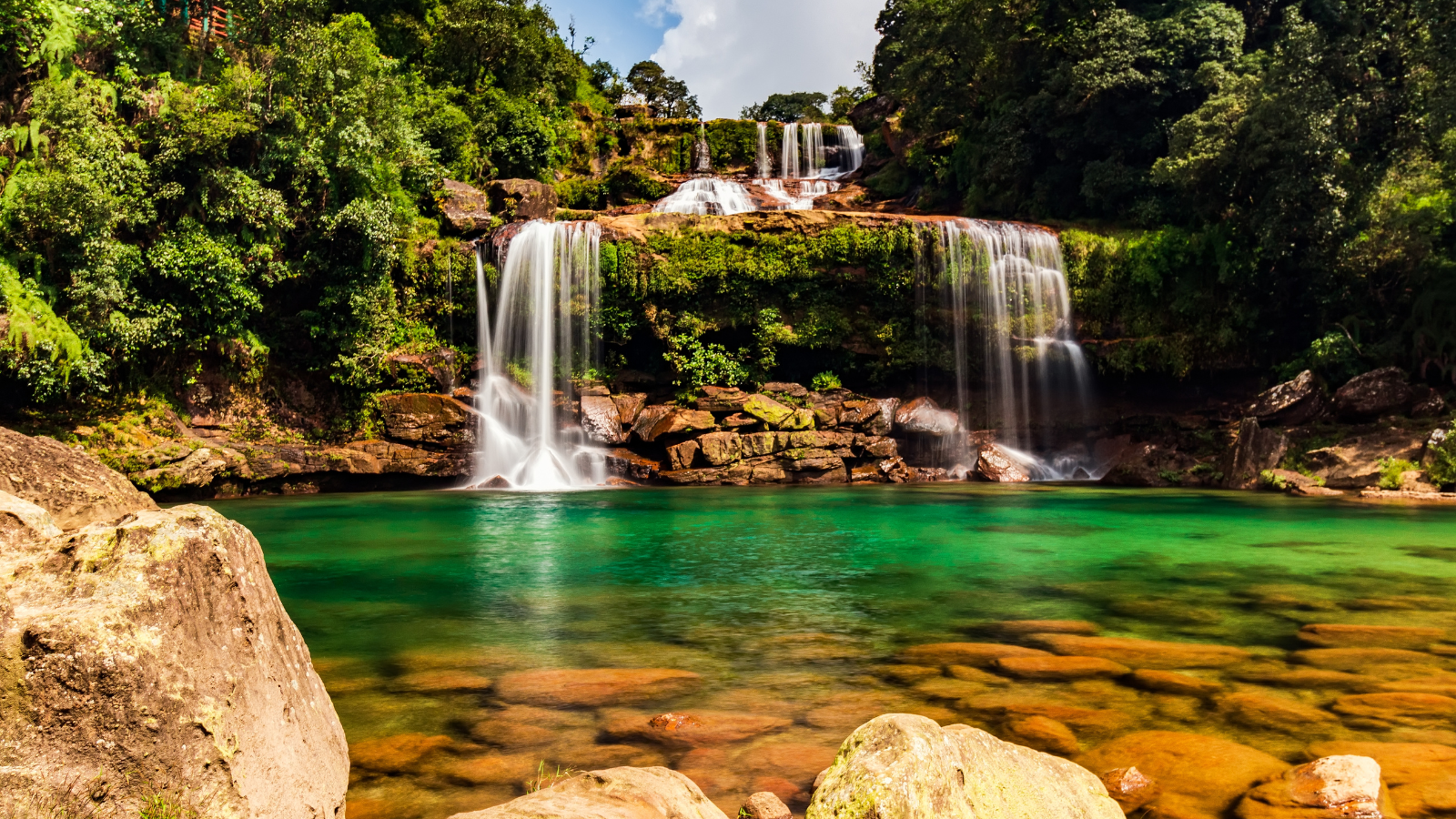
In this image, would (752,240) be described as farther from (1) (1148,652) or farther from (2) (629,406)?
(1) (1148,652)

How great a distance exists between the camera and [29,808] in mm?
2654

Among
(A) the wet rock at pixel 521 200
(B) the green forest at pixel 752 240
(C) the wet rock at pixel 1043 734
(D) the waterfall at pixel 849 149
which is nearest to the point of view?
(C) the wet rock at pixel 1043 734

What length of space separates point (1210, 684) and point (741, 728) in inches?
129

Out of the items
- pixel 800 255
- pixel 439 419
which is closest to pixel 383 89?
pixel 439 419

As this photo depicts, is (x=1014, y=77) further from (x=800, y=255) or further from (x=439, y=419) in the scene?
(x=439, y=419)

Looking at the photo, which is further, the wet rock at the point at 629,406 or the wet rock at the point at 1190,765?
the wet rock at the point at 629,406

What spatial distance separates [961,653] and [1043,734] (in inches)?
73.1

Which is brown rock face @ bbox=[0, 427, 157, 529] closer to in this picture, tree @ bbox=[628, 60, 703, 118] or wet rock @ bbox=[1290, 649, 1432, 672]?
wet rock @ bbox=[1290, 649, 1432, 672]

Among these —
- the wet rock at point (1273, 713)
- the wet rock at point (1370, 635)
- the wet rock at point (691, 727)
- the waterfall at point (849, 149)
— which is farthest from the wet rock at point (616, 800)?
the waterfall at point (849, 149)

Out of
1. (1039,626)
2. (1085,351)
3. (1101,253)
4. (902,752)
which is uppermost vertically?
(1101,253)

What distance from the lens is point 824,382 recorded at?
2803 cm

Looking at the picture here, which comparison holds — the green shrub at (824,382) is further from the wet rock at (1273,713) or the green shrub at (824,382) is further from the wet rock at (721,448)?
the wet rock at (1273,713)

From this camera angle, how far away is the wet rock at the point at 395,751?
189 inches

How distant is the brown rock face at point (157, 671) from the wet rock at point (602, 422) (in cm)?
2201
